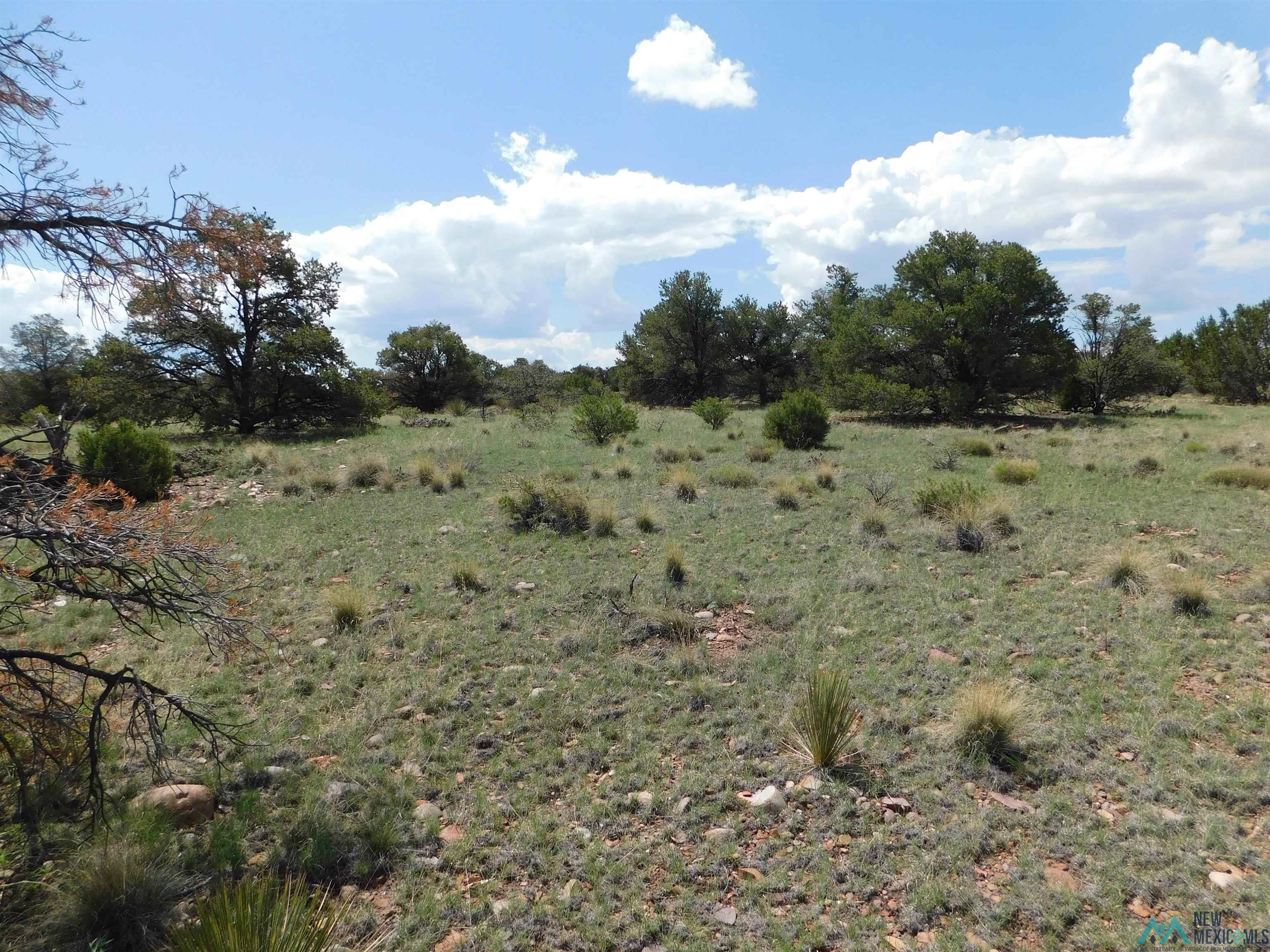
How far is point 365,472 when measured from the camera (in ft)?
43.9

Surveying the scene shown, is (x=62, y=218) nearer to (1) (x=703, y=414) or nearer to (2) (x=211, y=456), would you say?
(2) (x=211, y=456)

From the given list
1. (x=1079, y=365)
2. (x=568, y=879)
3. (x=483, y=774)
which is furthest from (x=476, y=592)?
(x=1079, y=365)

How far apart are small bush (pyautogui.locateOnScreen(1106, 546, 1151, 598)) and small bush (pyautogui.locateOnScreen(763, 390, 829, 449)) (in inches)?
418

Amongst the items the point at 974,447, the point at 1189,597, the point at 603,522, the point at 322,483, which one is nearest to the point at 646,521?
the point at 603,522

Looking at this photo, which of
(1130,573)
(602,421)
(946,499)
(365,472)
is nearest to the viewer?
(1130,573)

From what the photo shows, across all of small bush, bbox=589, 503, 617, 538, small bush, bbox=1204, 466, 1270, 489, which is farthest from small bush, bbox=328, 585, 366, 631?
small bush, bbox=1204, 466, 1270, 489

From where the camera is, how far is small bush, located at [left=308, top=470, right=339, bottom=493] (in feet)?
42.0

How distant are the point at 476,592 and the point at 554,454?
933cm

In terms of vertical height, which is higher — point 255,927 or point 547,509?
point 547,509

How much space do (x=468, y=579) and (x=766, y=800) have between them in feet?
15.3

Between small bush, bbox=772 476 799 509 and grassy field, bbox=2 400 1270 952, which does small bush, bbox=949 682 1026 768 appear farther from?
small bush, bbox=772 476 799 509

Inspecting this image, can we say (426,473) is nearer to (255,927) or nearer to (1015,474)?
(255,927)

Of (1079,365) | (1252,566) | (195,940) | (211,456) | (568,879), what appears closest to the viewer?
(195,940)

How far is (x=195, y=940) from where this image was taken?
2455mm
